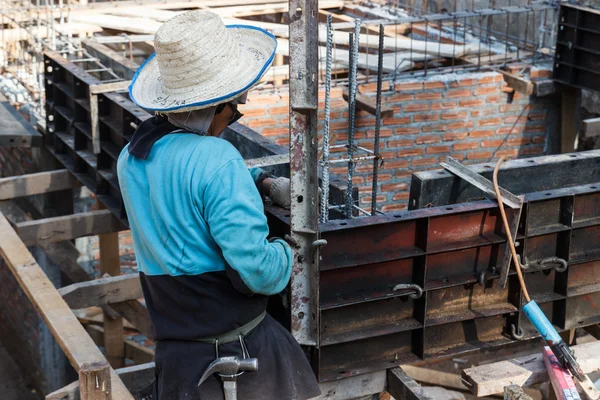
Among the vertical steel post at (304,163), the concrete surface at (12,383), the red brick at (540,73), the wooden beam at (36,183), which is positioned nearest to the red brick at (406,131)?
the red brick at (540,73)

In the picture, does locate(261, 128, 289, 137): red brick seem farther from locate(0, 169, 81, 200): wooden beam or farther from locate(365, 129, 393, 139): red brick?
locate(0, 169, 81, 200): wooden beam

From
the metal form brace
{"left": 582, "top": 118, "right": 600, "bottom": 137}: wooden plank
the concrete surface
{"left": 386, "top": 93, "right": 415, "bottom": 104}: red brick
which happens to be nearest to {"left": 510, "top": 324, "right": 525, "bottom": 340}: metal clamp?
the metal form brace

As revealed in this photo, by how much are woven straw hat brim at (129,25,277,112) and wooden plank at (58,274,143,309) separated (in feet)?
8.50

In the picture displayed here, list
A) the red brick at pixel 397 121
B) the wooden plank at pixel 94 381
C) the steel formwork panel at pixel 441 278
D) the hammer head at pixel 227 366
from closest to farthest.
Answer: the hammer head at pixel 227 366
the wooden plank at pixel 94 381
the steel formwork panel at pixel 441 278
the red brick at pixel 397 121

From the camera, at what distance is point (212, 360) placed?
3.25 meters

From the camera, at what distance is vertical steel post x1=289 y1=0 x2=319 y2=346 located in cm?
334

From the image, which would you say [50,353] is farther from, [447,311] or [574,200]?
[574,200]

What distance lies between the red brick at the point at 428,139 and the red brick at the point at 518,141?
0.82 meters

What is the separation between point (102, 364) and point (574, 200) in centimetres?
245

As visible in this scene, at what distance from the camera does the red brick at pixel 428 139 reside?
8820mm

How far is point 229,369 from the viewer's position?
3.22 m

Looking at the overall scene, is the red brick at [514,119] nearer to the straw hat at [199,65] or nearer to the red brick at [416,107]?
the red brick at [416,107]

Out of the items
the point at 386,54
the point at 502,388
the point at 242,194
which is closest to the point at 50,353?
the point at 386,54

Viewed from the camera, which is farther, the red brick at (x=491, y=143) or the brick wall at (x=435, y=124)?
the red brick at (x=491, y=143)
